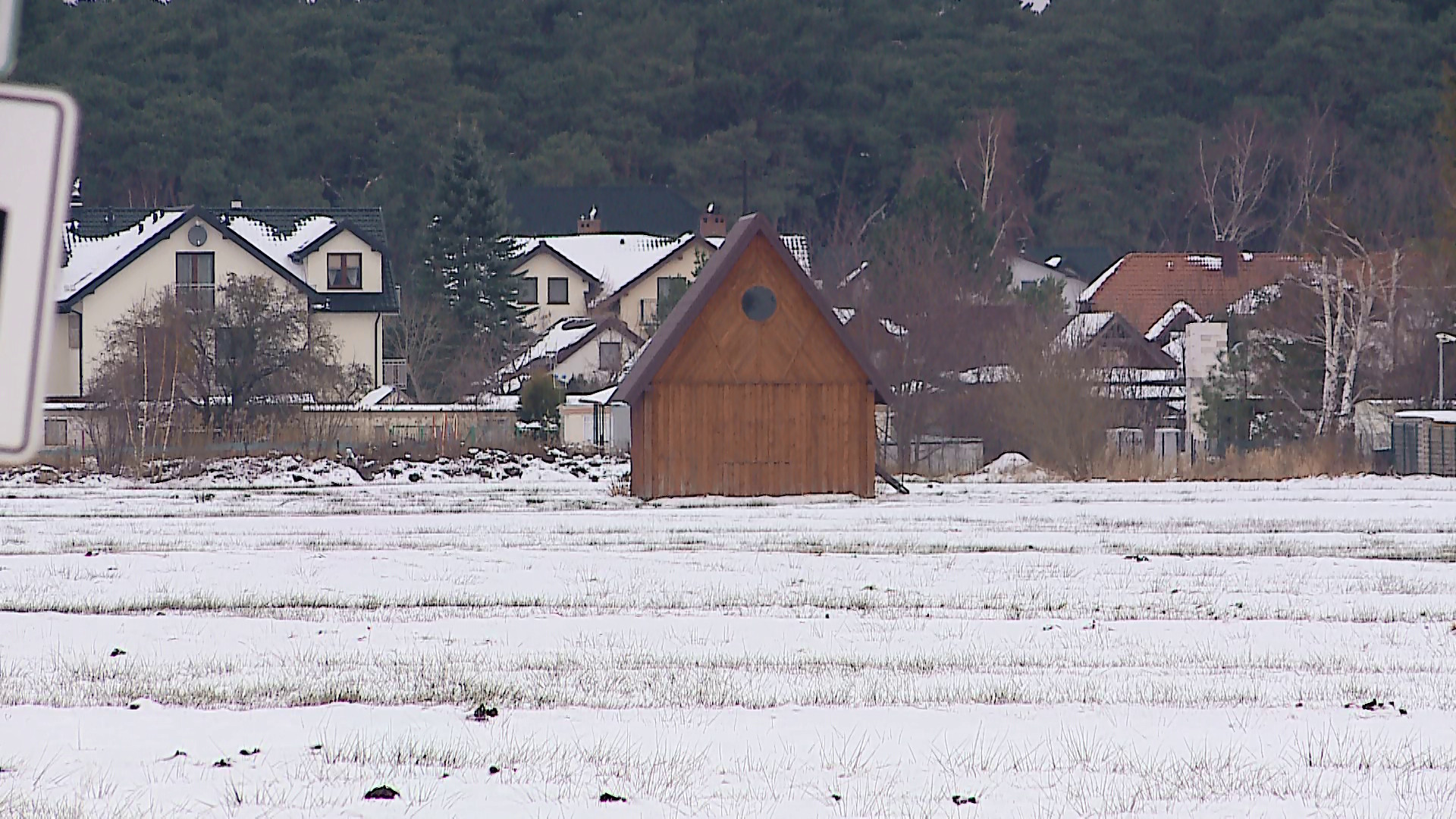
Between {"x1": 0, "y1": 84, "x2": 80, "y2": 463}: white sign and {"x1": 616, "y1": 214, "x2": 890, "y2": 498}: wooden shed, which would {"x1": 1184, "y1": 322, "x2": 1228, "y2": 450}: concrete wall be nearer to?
{"x1": 616, "y1": 214, "x2": 890, "y2": 498}: wooden shed

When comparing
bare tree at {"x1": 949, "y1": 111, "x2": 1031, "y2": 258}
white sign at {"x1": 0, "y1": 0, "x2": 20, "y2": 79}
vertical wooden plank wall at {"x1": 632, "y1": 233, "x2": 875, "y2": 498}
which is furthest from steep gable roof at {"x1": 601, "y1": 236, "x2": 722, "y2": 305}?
white sign at {"x1": 0, "y1": 0, "x2": 20, "y2": 79}

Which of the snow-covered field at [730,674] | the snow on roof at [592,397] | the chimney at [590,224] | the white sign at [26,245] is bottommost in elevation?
the snow-covered field at [730,674]


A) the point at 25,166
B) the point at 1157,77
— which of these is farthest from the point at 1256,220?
the point at 25,166

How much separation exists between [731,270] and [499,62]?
2737 inches

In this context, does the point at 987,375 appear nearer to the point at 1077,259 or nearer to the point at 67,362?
the point at 67,362

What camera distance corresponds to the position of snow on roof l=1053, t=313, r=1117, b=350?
5590cm

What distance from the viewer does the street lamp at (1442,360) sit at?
175ft

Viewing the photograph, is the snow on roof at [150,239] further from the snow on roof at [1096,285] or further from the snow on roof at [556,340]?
the snow on roof at [1096,285]

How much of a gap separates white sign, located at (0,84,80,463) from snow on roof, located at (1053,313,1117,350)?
49063mm

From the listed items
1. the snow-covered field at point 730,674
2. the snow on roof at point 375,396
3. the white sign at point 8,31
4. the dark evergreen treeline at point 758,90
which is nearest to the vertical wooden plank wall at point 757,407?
the snow-covered field at point 730,674

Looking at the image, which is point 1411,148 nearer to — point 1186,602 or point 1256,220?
point 1256,220

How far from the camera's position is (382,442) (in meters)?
52.2

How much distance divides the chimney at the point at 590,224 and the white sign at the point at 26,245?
91.9 metres

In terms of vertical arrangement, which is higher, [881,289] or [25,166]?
[881,289]
